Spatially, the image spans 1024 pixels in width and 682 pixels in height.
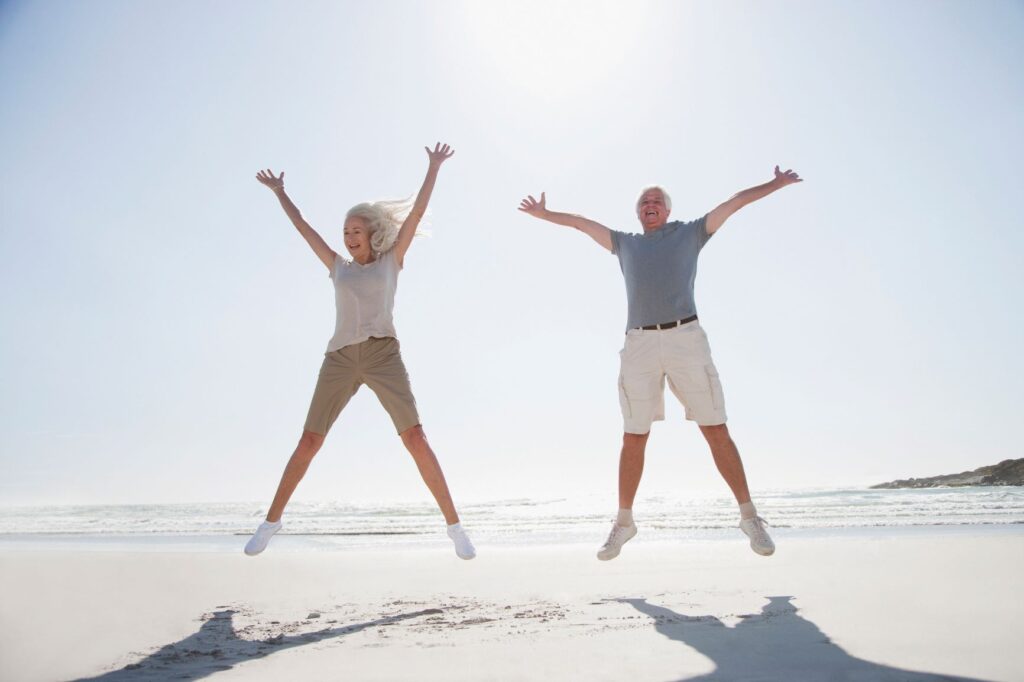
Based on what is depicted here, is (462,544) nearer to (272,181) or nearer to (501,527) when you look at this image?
→ (272,181)

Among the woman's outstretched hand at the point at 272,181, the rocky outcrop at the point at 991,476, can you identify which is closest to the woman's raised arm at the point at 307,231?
the woman's outstretched hand at the point at 272,181

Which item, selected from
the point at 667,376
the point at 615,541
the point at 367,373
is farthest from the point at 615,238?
the point at 615,541

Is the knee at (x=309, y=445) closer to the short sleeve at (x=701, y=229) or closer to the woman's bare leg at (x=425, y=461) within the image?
the woman's bare leg at (x=425, y=461)

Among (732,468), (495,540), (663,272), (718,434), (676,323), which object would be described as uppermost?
(663,272)

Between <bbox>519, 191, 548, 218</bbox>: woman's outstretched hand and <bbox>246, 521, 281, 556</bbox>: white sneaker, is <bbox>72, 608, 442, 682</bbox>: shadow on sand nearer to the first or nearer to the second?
<bbox>246, 521, 281, 556</bbox>: white sneaker

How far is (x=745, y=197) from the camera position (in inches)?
181

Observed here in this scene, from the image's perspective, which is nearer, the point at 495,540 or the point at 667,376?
the point at 667,376

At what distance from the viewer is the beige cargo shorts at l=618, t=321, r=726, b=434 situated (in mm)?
4547

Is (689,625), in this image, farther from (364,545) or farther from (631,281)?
(364,545)

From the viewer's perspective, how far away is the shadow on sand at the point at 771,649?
279 centimetres

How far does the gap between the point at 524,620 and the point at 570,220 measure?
8.79 feet

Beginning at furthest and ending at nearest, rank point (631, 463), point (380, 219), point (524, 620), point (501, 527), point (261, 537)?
point (501, 527), point (380, 219), point (631, 463), point (261, 537), point (524, 620)

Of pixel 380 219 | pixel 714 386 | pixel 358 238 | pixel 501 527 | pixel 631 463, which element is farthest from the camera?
pixel 501 527

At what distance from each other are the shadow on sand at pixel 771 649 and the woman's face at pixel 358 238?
113 inches
